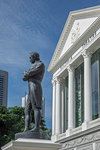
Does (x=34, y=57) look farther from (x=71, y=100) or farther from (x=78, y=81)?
(x=78, y=81)

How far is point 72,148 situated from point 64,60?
380 inches

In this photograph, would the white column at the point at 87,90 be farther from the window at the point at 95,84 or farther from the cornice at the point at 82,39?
the cornice at the point at 82,39

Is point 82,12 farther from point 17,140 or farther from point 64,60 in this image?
point 17,140

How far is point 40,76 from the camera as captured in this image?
9.77m

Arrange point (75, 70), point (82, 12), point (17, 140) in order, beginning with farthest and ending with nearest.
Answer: point (75, 70) < point (82, 12) < point (17, 140)

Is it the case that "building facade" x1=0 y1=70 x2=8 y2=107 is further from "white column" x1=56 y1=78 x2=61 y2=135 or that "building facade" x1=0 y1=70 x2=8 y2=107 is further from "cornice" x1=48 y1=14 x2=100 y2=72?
"cornice" x1=48 y1=14 x2=100 y2=72

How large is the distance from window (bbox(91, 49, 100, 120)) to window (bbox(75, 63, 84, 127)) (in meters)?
2.64

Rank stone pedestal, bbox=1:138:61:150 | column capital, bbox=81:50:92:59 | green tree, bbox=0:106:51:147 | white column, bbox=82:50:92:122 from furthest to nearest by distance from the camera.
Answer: green tree, bbox=0:106:51:147 < column capital, bbox=81:50:92:59 < white column, bbox=82:50:92:122 < stone pedestal, bbox=1:138:61:150

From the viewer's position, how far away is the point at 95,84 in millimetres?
27219

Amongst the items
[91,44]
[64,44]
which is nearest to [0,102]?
[64,44]

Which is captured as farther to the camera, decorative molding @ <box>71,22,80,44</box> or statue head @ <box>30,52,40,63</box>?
decorative molding @ <box>71,22,80,44</box>

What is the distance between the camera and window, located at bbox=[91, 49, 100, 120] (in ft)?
86.0

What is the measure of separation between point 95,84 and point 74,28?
6.82 meters

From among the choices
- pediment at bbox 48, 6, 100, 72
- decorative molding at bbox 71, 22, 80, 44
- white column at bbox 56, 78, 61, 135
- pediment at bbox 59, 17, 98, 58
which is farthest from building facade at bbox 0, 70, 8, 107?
decorative molding at bbox 71, 22, 80, 44
